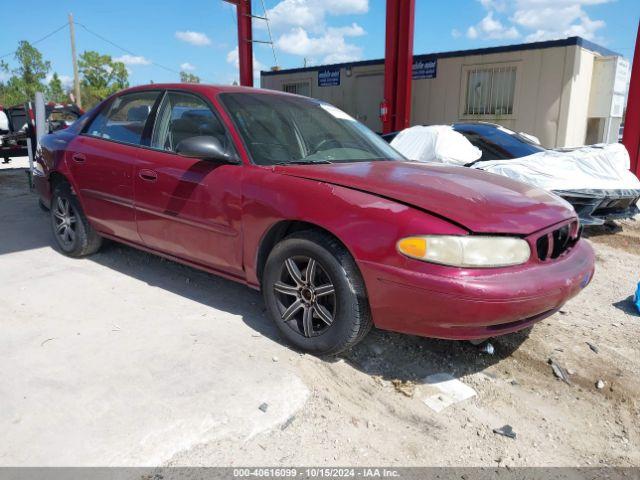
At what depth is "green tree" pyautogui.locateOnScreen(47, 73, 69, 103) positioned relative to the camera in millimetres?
41062

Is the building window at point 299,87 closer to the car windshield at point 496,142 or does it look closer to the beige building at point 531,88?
the beige building at point 531,88

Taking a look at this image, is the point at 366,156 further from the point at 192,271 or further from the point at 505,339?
the point at 192,271

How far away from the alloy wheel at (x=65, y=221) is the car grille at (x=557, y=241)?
3852 millimetres

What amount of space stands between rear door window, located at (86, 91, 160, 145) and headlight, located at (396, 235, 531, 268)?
246 cm

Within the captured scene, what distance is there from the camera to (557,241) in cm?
278

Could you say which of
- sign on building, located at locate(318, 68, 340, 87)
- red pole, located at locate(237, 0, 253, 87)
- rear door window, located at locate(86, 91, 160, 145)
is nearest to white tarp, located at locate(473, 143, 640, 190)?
rear door window, located at locate(86, 91, 160, 145)

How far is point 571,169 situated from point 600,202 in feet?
1.77

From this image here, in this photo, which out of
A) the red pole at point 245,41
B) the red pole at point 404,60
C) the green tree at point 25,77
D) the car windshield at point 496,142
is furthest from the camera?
the green tree at point 25,77

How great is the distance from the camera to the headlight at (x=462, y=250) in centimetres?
244

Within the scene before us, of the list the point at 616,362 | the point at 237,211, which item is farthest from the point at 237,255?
the point at 616,362

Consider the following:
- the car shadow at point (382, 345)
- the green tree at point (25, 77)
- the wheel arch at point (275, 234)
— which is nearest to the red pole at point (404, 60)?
the car shadow at point (382, 345)

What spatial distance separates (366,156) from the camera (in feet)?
12.0

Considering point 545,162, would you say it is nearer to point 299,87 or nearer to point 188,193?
point 188,193

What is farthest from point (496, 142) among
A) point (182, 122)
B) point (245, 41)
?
point (245, 41)
